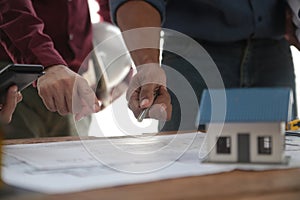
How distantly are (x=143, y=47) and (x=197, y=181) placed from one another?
0.67m

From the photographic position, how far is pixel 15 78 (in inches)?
24.0

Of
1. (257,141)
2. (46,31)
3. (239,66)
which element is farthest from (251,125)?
(46,31)

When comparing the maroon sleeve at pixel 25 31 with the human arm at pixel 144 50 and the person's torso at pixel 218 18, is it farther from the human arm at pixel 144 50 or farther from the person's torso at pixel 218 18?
the person's torso at pixel 218 18

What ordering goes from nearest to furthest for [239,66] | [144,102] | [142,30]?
[144,102] → [142,30] → [239,66]

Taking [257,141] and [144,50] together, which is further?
[144,50]

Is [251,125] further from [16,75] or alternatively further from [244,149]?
A: [16,75]

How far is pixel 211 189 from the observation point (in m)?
0.44

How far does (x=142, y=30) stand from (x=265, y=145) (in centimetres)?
59

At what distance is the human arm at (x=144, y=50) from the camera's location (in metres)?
0.97

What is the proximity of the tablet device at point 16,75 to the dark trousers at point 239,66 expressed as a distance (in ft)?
1.72

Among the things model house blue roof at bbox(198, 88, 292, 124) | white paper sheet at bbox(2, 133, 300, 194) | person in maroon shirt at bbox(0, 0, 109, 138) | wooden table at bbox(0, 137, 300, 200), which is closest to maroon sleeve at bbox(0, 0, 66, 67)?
person in maroon shirt at bbox(0, 0, 109, 138)

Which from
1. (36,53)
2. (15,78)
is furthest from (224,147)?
(36,53)

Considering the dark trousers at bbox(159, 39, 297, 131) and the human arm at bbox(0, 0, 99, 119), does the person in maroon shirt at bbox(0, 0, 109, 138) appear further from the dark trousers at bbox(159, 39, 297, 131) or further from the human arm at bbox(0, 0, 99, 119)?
the dark trousers at bbox(159, 39, 297, 131)

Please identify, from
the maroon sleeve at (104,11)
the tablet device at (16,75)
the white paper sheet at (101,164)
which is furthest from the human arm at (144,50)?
the maroon sleeve at (104,11)
